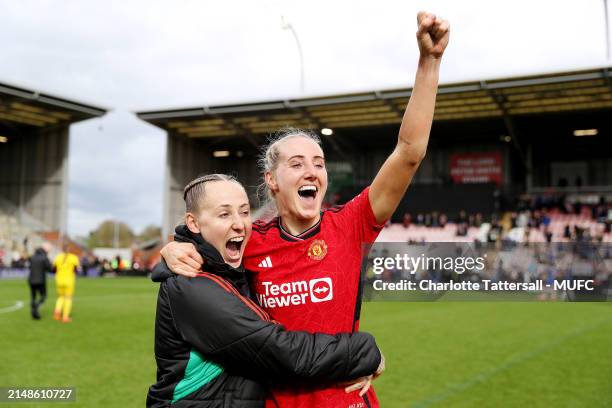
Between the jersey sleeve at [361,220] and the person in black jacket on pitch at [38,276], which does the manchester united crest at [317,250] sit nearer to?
the jersey sleeve at [361,220]

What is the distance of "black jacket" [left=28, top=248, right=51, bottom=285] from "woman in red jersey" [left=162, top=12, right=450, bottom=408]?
45.0 feet

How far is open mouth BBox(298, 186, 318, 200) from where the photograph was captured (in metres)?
2.66

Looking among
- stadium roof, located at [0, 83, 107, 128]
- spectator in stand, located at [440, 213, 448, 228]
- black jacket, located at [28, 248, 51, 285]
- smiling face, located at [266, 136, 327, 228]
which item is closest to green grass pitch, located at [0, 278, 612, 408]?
black jacket, located at [28, 248, 51, 285]

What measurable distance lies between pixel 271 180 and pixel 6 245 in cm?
4597

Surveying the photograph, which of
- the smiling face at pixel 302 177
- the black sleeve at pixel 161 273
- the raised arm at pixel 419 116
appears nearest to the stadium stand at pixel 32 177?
the smiling face at pixel 302 177

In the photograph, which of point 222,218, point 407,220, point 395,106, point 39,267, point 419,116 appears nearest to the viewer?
point 419,116

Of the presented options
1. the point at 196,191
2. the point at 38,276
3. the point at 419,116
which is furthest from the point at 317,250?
the point at 38,276

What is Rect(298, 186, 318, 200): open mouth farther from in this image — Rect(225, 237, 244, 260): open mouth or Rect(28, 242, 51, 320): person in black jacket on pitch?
Rect(28, 242, 51, 320): person in black jacket on pitch

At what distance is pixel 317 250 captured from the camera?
8.63ft

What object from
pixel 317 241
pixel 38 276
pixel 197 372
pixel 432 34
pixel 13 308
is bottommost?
pixel 13 308

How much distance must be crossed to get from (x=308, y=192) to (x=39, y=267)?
556 inches

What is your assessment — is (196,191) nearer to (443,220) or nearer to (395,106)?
(395,106)

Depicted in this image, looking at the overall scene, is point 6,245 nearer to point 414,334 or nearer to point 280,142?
point 414,334

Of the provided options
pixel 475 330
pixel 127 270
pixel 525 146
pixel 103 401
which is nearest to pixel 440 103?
pixel 525 146
